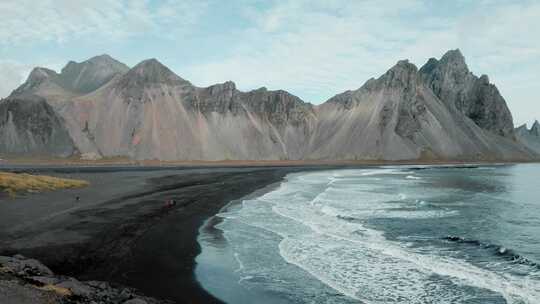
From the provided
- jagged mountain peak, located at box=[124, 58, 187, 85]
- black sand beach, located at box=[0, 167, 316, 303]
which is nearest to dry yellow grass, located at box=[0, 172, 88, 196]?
black sand beach, located at box=[0, 167, 316, 303]

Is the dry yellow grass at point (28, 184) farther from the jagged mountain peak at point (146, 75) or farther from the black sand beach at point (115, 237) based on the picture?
the jagged mountain peak at point (146, 75)

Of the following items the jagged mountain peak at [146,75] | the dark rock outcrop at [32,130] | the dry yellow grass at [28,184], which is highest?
the jagged mountain peak at [146,75]

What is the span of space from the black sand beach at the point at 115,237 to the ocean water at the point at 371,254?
4.50ft

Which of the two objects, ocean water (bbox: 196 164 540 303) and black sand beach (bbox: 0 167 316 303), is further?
black sand beach (bbox: 0 167 316 303)

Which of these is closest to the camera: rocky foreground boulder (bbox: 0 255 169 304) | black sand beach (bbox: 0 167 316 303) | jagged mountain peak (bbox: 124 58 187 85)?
rocky foreground boulder (bbox: 0 255 169 304)

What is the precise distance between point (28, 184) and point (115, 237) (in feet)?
87.5

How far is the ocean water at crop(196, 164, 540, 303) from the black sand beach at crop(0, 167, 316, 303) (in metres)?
1.37

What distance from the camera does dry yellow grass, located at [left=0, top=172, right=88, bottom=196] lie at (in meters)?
43.9

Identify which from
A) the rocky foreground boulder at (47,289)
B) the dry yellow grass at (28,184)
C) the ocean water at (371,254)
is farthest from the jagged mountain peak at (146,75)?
the rocky foreground boulder at (47,289)

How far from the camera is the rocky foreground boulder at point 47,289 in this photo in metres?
12.7

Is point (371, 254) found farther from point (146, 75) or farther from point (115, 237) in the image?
A: point (146, 75)

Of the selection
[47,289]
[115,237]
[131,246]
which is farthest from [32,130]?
[47,289]

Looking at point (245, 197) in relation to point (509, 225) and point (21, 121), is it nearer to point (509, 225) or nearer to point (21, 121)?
point (509, 225)

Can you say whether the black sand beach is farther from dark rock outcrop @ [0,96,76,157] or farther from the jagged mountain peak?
the jagged mountain peak
